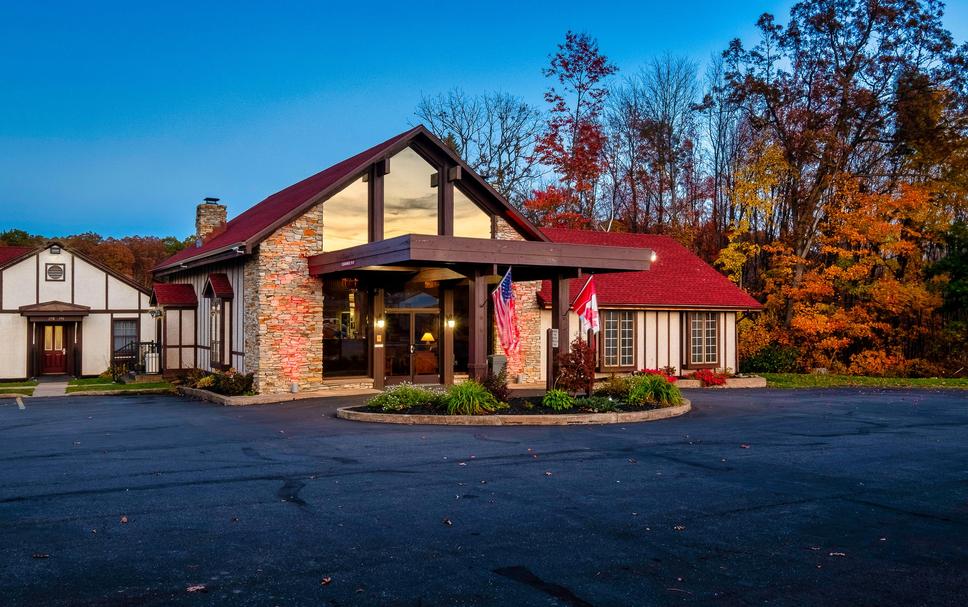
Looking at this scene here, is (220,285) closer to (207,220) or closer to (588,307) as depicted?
(207,220)

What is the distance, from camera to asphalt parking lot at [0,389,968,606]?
18.3 feet

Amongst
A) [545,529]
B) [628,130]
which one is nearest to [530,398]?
[545,529]

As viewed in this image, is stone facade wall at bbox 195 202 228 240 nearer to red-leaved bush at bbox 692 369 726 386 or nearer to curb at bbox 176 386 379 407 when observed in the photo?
curb at bbox 176 386 379 407

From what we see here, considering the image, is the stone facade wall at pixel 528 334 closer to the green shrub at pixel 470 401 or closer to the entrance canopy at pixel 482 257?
the entrance canopy at pixel 482 257

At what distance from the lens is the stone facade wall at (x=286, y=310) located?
19703 millimetres

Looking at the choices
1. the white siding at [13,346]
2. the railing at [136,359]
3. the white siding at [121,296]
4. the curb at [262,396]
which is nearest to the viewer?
the curb at [262,396]

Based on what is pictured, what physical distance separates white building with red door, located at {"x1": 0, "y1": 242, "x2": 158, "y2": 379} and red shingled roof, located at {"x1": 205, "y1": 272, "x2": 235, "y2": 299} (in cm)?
789

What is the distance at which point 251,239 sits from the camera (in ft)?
62.2

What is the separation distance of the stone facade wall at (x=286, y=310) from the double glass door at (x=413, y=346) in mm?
2090

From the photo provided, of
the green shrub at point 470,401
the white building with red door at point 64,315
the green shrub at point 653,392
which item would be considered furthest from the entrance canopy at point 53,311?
the green shrub at point 653,392

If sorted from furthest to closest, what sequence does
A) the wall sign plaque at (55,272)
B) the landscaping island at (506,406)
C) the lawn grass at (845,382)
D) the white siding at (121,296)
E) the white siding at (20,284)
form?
the white siding at (121,296) < the wall sign plaque at (55,272) < the white siding at (20,284) < the lawn grass at (845,382) < the landscaping island at (506,406)

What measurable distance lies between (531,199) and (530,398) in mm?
25457

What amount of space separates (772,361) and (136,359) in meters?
23.9

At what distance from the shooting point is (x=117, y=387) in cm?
2359
